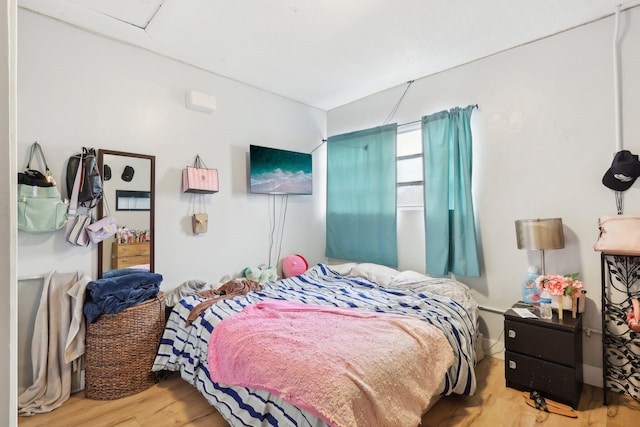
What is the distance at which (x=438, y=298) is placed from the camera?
8.04 feet

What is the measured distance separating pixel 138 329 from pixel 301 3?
2.55m

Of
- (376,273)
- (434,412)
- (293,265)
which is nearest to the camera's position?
(434,412)

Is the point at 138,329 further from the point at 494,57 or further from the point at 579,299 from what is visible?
the point at 494,57

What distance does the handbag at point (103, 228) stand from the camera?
2.30 metres

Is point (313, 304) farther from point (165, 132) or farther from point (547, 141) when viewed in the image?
point (547, 141)

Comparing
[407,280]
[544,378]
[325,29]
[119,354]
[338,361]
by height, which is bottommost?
[544,378]

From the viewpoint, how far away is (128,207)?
8.32 ft

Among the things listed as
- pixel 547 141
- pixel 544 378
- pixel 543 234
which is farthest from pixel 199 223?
pixel 547 141

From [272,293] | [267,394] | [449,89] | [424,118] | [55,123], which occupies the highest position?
[449,89]

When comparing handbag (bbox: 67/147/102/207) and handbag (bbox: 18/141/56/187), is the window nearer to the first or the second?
handbag (bbox: 67/147/102/207)

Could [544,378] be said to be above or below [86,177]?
below

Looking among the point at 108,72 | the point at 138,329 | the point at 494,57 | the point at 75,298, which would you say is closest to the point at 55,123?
the point at 108,72

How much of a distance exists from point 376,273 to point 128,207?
7.59ft

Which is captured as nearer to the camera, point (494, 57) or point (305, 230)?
point (494, 57)
